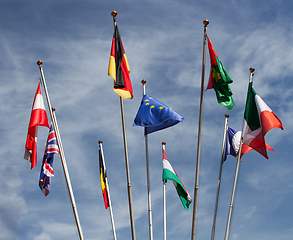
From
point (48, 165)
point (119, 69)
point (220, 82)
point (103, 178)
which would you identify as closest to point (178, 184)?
point (103, 178)

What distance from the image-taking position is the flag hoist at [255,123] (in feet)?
56.7

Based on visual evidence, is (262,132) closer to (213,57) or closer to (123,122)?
(213,57)

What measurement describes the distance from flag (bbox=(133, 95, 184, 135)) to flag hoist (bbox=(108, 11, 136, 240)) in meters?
1.95

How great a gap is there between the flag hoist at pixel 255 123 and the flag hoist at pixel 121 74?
22.0 feet

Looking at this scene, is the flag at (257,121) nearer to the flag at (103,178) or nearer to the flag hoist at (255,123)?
the flag hoist at (255,123)

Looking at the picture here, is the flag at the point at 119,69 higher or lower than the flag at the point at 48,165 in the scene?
higher

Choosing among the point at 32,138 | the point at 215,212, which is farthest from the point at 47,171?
the point at 215,212

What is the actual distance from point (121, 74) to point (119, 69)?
0.96 ft

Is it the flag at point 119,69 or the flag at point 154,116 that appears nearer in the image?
the flag at point 119,69

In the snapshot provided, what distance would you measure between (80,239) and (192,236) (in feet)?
17.7

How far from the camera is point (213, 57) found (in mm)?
17219

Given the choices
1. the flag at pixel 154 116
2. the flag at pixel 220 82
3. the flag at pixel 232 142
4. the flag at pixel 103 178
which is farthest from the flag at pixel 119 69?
the flag at pixel 232 142

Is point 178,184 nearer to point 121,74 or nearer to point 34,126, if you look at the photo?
point 121,74

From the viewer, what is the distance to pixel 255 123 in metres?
17.9
